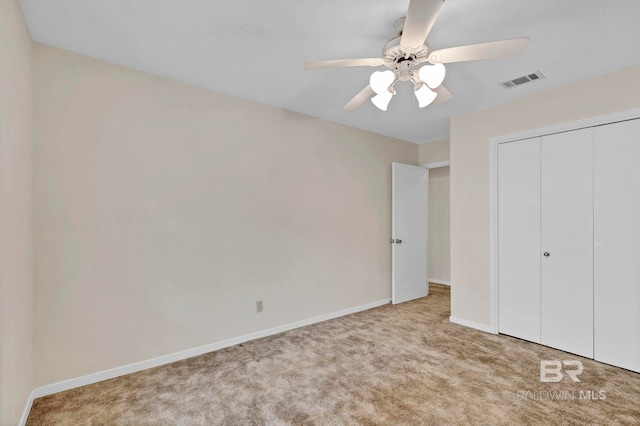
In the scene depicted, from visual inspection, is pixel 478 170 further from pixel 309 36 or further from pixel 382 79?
pixel 309 36

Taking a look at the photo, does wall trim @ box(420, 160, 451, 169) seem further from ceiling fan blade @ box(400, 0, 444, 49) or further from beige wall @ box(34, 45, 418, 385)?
ceiling fan blade @ box(400, 0, 444, 49)

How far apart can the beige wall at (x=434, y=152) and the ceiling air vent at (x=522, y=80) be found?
1871 mm

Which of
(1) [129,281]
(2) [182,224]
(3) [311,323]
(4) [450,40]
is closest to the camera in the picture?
(4) [450,40]

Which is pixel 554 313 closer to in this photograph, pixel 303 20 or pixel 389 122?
pixel 389 122

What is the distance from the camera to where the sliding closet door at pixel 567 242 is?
112 inches

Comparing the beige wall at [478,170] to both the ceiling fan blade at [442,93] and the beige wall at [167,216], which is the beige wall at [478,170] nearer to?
the beige wall at [167,216]

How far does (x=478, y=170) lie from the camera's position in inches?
140

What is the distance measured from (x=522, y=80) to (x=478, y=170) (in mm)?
1023

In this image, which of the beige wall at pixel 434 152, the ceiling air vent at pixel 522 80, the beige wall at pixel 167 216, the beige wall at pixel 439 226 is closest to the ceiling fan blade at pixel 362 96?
the beige wall at pixel 167 216

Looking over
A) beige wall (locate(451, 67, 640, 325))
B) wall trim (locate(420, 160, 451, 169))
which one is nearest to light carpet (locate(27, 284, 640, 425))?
beige wall (locate(451, 67, 640, 325))

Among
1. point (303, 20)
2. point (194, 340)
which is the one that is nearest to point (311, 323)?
point (194, 340)

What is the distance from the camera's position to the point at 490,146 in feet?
11.3

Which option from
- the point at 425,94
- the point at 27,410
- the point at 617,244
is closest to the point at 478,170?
the point at 617,244

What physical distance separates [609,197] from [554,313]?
1.15 m
